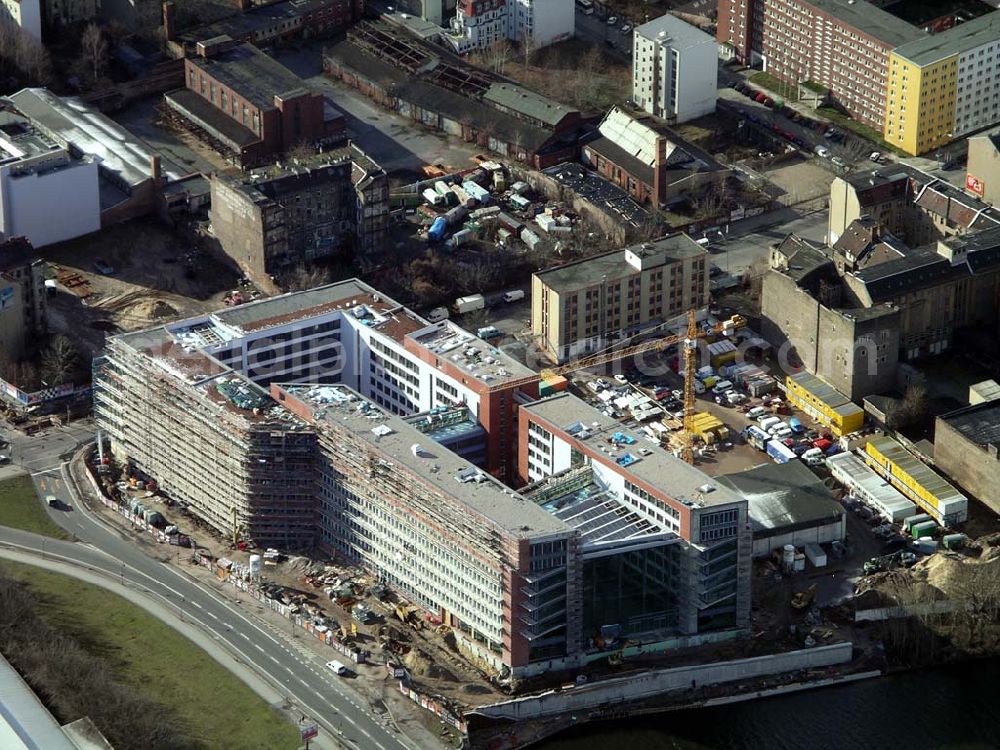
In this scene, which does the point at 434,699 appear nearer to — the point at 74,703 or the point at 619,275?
the point at 74,703

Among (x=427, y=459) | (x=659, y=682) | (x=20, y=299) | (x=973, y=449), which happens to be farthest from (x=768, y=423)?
(x=20, y=299)

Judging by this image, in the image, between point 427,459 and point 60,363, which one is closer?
point 427,459

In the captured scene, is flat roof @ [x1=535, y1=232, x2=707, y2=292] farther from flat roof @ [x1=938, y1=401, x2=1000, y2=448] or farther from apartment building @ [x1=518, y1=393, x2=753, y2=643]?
apartment building @ [x1=518, y1=393, x2=753, y2=643]

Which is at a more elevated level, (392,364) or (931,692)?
(392,364)

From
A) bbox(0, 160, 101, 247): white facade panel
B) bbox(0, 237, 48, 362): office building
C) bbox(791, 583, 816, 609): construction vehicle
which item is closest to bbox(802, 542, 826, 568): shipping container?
bbox(791, 583, 816, 609): construction vehicle

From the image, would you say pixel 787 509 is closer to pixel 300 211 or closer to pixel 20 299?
pixel 300 211

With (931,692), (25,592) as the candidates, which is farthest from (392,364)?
Result: (931,692)

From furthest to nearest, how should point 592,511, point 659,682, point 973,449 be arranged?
point 973,449 → point 592,511 → point 659,682
